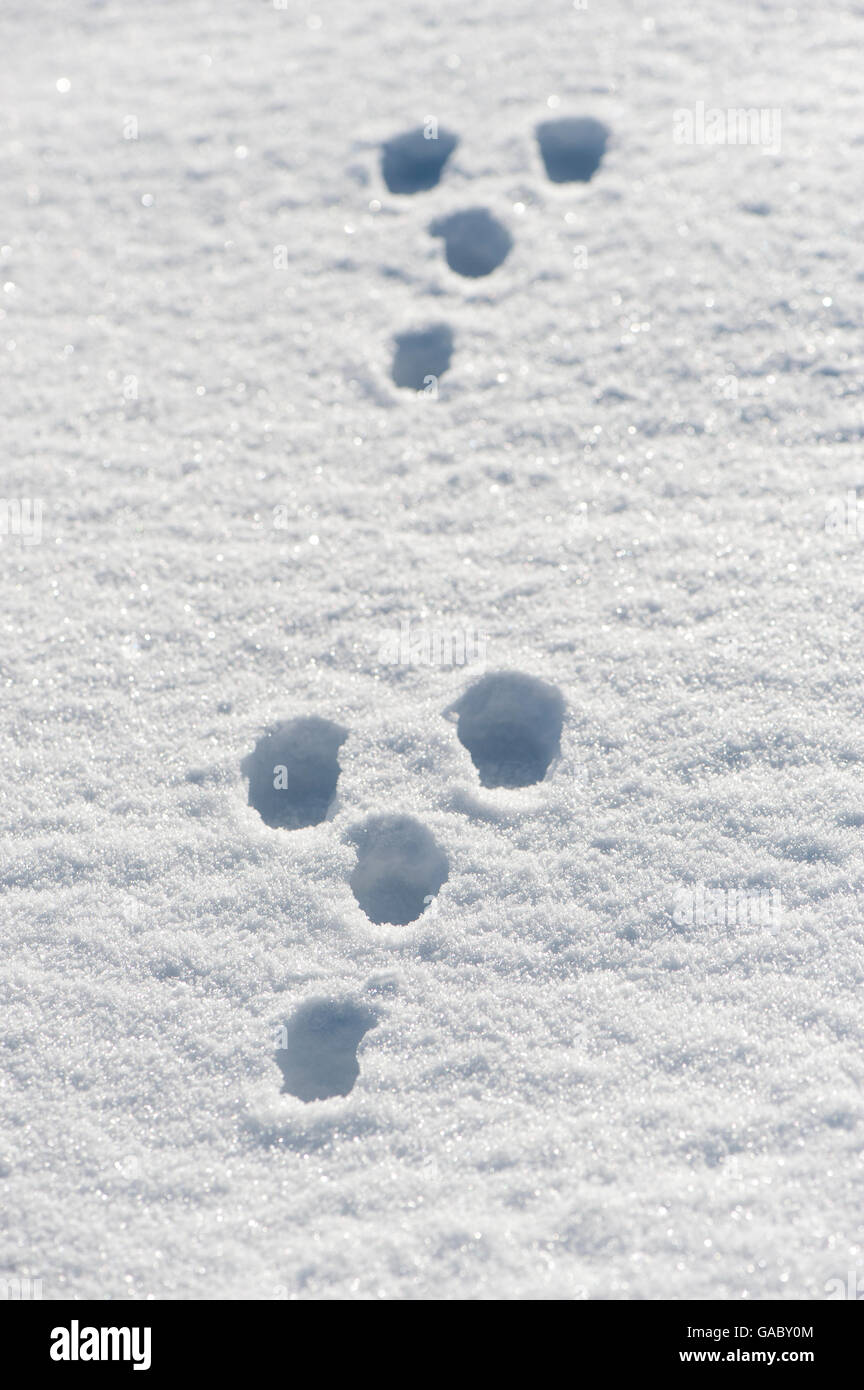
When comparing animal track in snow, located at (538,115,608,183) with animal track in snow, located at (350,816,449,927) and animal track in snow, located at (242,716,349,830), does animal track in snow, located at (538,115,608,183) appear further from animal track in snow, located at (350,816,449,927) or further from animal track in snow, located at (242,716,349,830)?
animal track in snow, located at (350,816,449,927)

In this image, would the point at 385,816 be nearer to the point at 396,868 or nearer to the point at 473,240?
the point at 396,868

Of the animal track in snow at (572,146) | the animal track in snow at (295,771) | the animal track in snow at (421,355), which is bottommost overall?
the animal track in snow at (295,771)

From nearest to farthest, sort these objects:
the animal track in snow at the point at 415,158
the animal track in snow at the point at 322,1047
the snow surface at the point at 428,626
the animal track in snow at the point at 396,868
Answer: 1. the snow surface at the point at 428,626
2. the animal track in snow at the point at 322,1047
3. the animal track in snow at the point at 396,868
4. the animal track in snow at the point at 415,158

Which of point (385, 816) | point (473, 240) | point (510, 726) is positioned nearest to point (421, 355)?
point (473, 240)

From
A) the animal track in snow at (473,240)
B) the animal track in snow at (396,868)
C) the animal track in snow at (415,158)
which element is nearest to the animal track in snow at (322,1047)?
the animal track in snow at (396,868)

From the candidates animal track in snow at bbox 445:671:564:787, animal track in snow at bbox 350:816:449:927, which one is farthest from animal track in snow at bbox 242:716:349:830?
animal track in snow at bbox 445:671:564:787

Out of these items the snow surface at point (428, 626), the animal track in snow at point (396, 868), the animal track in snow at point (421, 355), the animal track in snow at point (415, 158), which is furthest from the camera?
the animal track in snow at point (415, 158)

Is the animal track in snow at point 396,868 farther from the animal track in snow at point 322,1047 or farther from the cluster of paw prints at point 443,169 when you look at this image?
the cluster of paw prints at point 443,169

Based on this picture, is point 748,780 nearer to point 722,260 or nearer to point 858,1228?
point 858,1228
